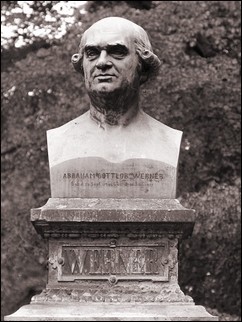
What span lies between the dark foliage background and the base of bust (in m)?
6.14

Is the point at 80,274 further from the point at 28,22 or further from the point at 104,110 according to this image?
the point at 28,22

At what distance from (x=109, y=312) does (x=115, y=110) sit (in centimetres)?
172

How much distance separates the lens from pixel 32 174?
1633 cm

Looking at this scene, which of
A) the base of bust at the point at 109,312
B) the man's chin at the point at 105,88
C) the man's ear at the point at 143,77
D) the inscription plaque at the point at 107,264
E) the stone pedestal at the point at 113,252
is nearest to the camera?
the base of bust at the point at 109,312

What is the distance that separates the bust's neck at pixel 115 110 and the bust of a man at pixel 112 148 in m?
0.01

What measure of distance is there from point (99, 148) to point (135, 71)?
69 centimetres

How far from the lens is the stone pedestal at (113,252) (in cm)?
831

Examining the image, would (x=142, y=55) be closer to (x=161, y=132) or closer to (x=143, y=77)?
(x=143, y=77)

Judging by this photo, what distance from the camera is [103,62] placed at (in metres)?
8.55

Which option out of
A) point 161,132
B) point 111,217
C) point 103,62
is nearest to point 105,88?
point 103,62

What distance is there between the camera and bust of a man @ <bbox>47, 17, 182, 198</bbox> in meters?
8.63

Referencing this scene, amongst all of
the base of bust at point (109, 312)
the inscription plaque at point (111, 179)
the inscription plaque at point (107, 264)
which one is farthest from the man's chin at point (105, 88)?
the base of bust at point (109, 312)

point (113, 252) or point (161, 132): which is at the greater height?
point (161, 132)

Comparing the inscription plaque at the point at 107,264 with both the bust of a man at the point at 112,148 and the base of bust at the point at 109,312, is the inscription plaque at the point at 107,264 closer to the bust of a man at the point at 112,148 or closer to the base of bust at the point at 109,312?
the base of bust at the point at 109,312
